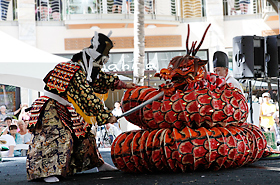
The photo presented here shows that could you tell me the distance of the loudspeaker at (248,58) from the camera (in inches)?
281

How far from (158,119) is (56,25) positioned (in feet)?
44.4

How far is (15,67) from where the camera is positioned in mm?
6770

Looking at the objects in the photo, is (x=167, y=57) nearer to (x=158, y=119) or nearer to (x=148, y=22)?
(x=148, y=22)

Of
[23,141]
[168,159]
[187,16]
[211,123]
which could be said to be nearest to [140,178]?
[168,159]

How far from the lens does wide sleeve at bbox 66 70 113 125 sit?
11.8ft

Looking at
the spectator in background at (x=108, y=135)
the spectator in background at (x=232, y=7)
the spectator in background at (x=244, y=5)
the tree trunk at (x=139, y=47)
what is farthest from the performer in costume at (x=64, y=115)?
the spectator in background at (x=244, y=5)

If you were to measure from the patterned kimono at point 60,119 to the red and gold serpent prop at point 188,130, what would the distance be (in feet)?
1.34

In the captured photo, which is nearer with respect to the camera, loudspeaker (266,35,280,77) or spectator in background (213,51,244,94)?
spectator in background (213,51,244,94)

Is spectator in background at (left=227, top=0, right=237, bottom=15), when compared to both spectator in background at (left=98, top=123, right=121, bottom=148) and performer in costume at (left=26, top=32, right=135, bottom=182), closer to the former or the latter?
spectator in background at (left=98, top=123, right=121, bottom=148)

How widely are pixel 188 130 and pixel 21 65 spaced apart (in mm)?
4210

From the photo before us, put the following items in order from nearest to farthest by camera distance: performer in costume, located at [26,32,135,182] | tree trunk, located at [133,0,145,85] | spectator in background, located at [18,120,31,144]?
performer in costume, located at [26,32,135,182] < spectator in background, located at [18,120,31,144] < tree trunk, located at [133,0,145,85]

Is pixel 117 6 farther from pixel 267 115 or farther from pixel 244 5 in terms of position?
pixel 267 115

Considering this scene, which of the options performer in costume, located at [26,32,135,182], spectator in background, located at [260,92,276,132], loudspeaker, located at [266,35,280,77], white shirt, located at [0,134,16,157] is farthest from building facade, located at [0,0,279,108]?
performer in costume, located at [26,32,135,182]

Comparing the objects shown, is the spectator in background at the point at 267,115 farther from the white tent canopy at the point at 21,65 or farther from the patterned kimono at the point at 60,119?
the patterned kimono at the point at 60,119
